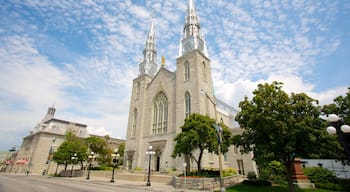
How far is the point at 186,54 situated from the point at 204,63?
4.03 metres

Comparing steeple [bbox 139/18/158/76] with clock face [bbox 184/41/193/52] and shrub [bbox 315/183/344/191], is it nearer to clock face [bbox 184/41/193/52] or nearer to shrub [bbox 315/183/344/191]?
clock face [bbox 184/41/193/52]

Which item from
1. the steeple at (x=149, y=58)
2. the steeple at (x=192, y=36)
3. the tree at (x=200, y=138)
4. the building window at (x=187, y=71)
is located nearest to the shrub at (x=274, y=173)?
the tree at (x=200, y=138)

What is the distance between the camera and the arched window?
1437 inches

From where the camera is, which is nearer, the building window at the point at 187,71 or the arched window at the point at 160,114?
the building window at the point at 187,71

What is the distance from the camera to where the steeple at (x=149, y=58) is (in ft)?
152

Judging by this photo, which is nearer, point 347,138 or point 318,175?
point 347,138

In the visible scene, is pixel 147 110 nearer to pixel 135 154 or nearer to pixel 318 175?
pixel 135 154

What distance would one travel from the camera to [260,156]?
1566cm

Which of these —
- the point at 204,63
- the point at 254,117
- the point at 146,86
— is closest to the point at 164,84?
the point at 146,86

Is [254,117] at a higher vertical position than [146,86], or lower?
lower

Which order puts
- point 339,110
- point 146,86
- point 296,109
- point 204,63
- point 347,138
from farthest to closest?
1. point 146,86
2. point 204,63
3. point 339,110
4. point 296,109
5. point 347,138

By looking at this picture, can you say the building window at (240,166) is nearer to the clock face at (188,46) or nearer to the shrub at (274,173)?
the shrub at (274,173)

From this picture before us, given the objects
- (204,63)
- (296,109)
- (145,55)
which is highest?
(145,55)

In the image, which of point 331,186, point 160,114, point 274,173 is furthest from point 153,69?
point 331,186
